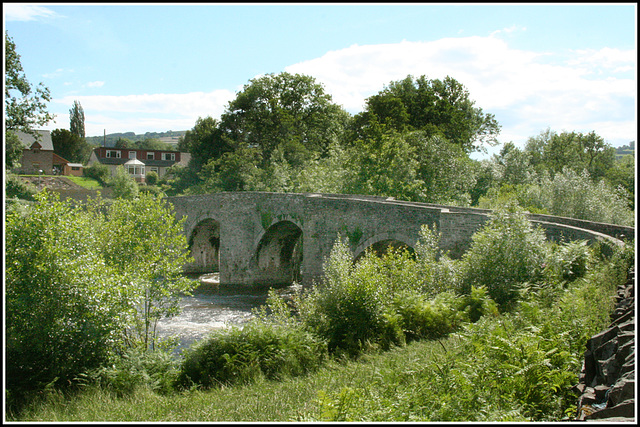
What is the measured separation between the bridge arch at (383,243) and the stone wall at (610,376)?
1288 centimetres

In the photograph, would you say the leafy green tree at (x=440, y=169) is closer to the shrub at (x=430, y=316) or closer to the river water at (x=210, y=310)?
the river water at (x=210, y=310)

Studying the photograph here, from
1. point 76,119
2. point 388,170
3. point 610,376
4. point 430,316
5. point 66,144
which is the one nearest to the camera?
point 610,376

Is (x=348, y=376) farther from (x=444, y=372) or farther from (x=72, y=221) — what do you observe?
(x=72, y=221)

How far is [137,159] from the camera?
253 ft

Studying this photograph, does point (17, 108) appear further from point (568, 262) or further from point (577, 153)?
point (577, 153)

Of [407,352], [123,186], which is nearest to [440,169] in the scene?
[407,352]

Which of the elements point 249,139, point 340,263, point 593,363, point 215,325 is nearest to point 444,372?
point 593,363

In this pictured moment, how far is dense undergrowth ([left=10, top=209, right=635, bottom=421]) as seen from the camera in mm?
6277

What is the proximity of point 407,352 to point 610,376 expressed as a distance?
5365 millimetres

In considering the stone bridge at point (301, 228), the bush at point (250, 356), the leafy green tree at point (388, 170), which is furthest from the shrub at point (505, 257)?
the leafy green tree at point (388, 170)

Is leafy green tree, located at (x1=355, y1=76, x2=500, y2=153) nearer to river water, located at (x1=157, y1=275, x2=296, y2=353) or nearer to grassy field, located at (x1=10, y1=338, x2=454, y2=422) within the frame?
river water, located at (x1=157, y1=275, x2=296, y2=353)

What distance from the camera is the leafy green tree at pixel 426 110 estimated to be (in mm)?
38344

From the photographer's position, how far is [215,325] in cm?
2147

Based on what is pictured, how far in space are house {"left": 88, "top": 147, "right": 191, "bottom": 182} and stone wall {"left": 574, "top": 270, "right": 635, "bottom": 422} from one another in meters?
67.4
